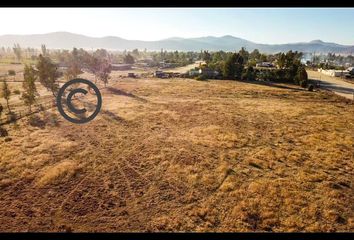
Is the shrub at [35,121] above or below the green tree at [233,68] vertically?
below

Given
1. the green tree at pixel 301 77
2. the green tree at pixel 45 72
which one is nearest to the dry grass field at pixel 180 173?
the green tree at pixel 45 72

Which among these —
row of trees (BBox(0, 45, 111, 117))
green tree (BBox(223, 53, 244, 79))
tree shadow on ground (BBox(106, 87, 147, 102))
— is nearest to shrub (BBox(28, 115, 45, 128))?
row of trees (BBox(0, 45, 111, 117))

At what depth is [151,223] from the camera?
18.1m

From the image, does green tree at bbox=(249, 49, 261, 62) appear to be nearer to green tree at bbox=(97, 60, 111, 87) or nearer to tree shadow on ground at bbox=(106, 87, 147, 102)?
green tree at bbox=(97, 60, 111, 87)

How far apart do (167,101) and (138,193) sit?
3412 cm

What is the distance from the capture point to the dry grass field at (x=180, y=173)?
18406mm

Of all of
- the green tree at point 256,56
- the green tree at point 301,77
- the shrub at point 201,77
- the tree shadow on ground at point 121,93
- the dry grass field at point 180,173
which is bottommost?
the dry grass field at point 180,173

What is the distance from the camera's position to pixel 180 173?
80.6 feet

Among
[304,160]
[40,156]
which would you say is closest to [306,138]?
[304,160]

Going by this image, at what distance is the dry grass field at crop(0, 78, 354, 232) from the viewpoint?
1841 cm

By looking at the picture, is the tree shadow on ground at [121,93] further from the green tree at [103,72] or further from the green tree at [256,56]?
the green tree at [256,56]
